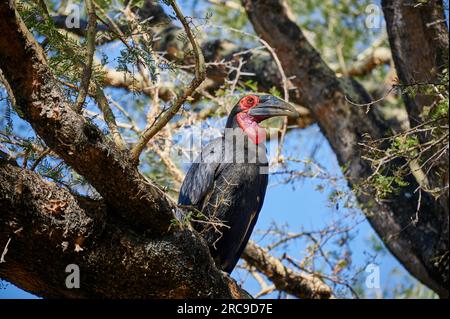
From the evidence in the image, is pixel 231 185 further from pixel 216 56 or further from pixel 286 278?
pixel 216 56

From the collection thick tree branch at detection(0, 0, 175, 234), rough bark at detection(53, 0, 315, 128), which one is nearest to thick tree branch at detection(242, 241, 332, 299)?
rough bark at detection(53, 0, 315, 128)

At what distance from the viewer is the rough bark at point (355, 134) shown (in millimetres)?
6918

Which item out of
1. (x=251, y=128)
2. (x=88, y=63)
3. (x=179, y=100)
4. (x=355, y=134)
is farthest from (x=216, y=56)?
(x=88, y=63)

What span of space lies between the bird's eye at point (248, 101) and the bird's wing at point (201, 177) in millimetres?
579

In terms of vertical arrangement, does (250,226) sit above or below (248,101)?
below

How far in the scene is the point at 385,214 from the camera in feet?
23.1

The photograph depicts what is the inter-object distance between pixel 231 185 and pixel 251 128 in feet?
2.45

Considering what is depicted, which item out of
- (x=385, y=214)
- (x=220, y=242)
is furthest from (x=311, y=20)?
(x=220, y=242)

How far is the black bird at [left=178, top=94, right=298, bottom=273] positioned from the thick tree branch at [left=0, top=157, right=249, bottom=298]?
115 cm

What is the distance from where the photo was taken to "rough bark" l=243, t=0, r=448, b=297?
22.7 ft

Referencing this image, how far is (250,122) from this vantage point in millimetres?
6375

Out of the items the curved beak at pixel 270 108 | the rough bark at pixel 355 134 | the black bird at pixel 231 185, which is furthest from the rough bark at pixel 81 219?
the rough bark at pixel 355 134

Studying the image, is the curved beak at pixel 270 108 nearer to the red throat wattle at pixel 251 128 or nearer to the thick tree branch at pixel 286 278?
the red throat wattle at pixel 251 128
